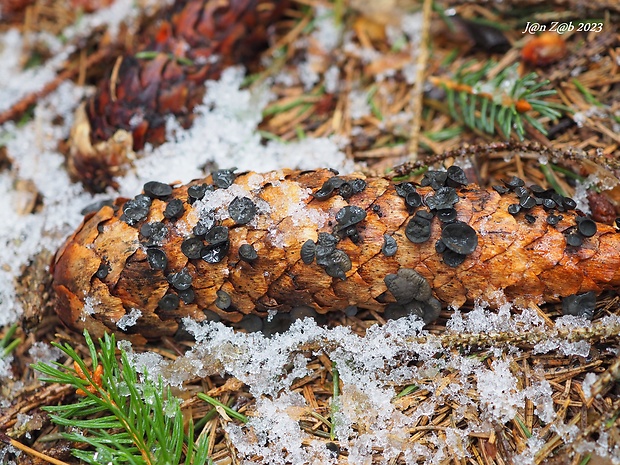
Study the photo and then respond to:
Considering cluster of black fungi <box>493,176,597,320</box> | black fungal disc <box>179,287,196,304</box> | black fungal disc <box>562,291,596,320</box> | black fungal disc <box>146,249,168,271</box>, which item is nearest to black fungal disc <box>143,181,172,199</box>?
black fungal disc <box>146,249,168,271</box>

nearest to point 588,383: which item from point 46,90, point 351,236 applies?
point 351,236

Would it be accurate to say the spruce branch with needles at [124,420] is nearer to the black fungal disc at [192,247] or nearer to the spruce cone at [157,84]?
the black fungal disc at [192,247]

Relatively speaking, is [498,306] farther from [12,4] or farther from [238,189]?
[12,4]

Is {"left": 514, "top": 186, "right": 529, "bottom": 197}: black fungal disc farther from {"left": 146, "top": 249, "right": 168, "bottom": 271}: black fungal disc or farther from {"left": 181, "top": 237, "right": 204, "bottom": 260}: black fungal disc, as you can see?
{"left": 146, "top": 249, "right": 168, "bottom": 271}: black fungal disc

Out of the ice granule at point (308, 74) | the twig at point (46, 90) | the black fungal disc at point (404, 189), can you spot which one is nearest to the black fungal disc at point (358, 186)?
the black fungal disc at point (404, 189)

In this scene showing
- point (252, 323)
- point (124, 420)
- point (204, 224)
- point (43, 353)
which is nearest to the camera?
point (124, 420)

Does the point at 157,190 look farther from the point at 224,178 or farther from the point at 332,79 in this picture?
the point at 332,79

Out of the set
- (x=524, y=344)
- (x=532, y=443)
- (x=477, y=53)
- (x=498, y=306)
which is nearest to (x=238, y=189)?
(x=498, y=306)
